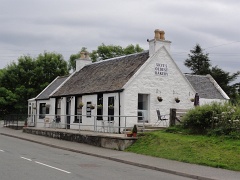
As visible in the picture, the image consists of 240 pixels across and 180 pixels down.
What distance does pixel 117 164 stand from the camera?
1577cm

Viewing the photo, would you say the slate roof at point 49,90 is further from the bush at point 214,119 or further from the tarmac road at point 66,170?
the tarmac road at point 66,170

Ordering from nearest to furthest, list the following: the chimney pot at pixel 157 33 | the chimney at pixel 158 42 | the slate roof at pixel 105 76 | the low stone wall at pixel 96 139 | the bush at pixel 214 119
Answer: the bush at pixel 214 119 < the low stone wall at pixel 96 139 < the slate roof at pixel 105 76 < the chimney at pixel 158 42 < the chimney pot at pixel 157 33

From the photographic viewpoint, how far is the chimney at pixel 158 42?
86.0ft

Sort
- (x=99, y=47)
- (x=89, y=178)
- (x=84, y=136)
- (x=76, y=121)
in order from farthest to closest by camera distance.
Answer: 1. (x=99, y=47)
2. (x=76, y=121)
3. (x=84, y=136)
4. (x=89, y=178)

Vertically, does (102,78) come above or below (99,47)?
below

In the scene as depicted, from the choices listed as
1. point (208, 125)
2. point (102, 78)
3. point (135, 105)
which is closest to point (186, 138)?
point (208, 125)

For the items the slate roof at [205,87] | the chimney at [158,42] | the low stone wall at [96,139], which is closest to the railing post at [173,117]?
the low stone wall at [96,139]

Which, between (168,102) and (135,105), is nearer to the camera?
(135,105)

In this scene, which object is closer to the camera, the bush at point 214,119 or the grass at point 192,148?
the grass at point 192,148

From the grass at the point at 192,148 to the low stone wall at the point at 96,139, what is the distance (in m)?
0.43

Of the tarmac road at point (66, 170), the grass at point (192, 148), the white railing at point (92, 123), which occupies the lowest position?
the tarmac road at point (66, 170)

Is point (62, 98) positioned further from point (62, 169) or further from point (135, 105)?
point (62, 169)

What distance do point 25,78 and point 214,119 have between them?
34.6 meters

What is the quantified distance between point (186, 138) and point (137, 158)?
3102 mm
